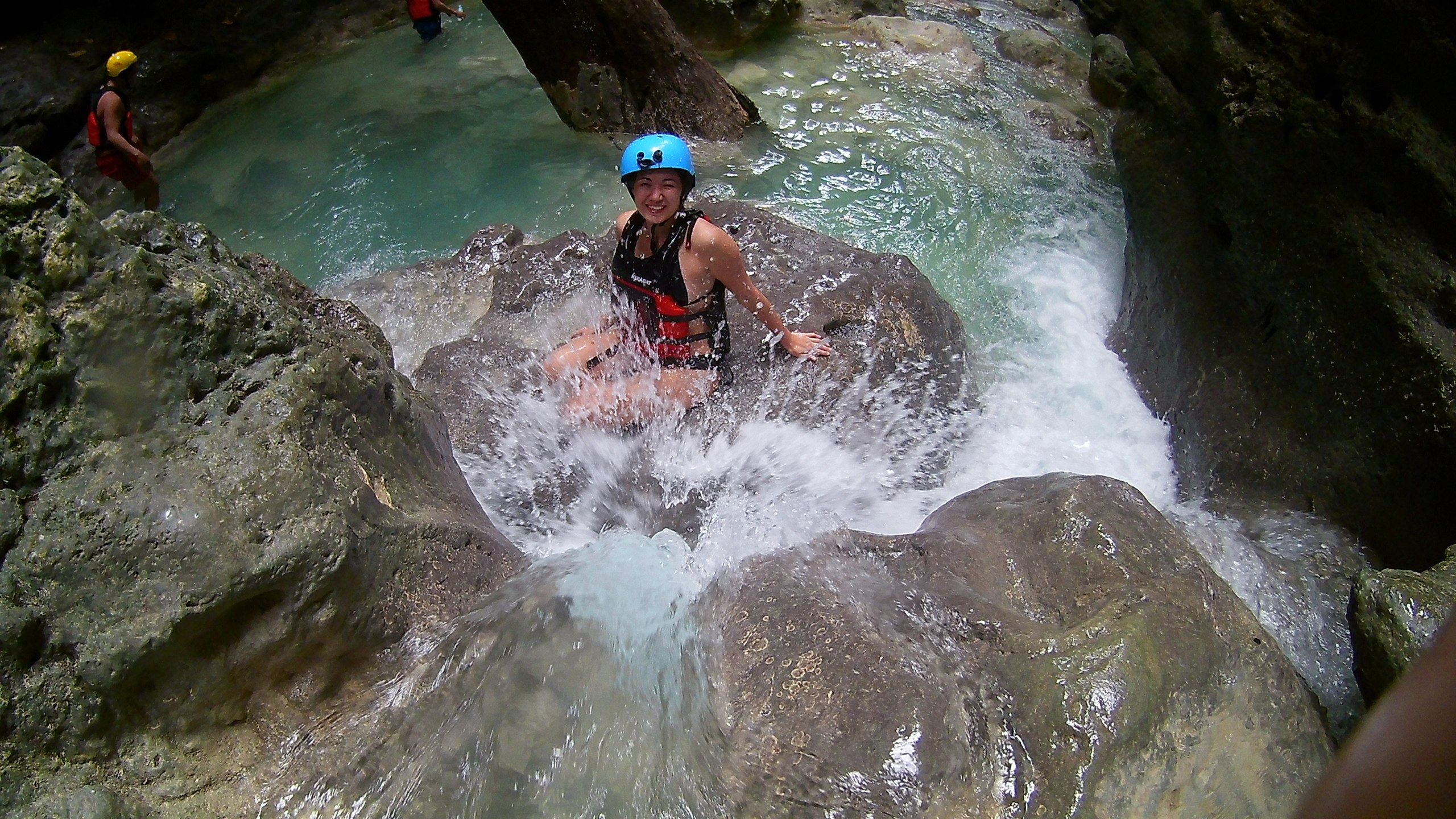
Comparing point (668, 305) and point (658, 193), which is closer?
point (658, 193)

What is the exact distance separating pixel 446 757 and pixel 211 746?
50 cm

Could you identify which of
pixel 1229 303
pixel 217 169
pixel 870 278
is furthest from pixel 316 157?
pixel 1229 303

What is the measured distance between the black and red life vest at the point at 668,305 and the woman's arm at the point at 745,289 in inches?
4.0

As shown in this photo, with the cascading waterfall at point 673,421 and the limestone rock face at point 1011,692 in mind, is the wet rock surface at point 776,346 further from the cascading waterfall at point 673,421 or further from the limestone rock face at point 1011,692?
the limestone rock face at point 1011,692

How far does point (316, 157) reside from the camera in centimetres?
696

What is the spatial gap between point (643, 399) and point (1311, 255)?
2.82 metres

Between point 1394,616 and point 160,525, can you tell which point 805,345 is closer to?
point 1394,616

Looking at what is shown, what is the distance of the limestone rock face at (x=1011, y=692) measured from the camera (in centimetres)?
196

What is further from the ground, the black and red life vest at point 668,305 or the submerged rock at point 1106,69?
the black and red life vest at point 668,305

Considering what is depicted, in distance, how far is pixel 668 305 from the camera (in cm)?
366

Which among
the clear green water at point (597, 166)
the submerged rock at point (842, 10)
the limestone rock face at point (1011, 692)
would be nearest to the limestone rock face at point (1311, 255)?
the limestone rock face at point (1011, 692)

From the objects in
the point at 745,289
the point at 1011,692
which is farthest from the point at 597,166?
the point at 1011,692

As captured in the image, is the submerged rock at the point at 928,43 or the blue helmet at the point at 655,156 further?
the submerged rock at the point at 928,43

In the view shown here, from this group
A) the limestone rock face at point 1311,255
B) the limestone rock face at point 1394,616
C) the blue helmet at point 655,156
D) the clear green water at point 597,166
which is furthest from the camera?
the clear green water at point 597,166
